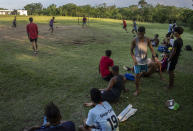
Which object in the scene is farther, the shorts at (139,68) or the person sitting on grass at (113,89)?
the shorts at (139,68)

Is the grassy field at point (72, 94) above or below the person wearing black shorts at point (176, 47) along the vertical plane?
below

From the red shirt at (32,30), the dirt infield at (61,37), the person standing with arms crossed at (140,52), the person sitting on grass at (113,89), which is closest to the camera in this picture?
the person sitting on grass at (113,89)

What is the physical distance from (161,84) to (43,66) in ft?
16.9

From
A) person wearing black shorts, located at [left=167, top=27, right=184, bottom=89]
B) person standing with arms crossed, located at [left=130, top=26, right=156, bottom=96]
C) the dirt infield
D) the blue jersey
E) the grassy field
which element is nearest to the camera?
the blue jersey

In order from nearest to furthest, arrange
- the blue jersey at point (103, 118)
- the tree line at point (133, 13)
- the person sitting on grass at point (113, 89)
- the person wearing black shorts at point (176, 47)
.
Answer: the blue jersey at point (103, 118) < the person sitting on grass at point (113, 89) < the person wearing black shorts at point (176, 47) < the tree line at point (133, 13)

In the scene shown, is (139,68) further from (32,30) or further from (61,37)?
(61,37)

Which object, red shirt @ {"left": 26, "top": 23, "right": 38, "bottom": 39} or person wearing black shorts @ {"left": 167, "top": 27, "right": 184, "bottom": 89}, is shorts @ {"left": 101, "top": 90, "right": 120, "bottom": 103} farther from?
red shirt @ {"left": 26, "top": 23, "right": 38, "bottom": 39}

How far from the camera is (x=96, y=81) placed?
20.5 ft

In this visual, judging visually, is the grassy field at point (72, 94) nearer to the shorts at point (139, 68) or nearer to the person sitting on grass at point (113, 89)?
the person sitting on grass at point (113, 89)

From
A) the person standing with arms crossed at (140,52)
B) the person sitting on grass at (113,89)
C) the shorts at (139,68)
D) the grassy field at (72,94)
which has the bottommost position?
the grassy field at (72,94)

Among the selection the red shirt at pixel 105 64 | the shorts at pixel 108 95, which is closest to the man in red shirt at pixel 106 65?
the red shirt at pixel 105 64

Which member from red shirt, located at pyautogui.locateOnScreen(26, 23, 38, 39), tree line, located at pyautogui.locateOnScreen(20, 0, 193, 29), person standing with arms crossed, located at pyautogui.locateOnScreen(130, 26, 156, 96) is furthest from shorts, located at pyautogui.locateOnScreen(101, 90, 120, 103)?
tree line, located at pyautogui.locateOnScreen(20, 0, 193, 29)

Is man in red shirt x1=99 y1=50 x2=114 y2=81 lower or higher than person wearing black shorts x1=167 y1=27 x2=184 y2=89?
lower

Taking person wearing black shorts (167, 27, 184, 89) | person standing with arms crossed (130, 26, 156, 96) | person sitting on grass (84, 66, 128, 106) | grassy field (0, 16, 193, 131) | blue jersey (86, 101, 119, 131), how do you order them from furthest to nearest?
1. person wearing black shorts (167, 27, 184, 89)
2. person standing with arms crossed (130, 26, 156, 96)
3. person sitting on grass (84, 66, 128, 106)
4. grassy field (0, 16, 193, 131)
5. blue jersey (86, 101, 119, 131)
